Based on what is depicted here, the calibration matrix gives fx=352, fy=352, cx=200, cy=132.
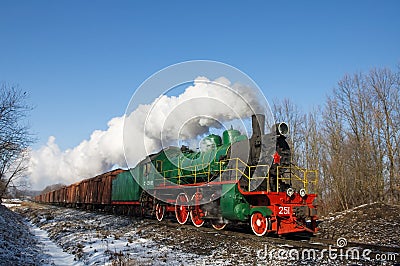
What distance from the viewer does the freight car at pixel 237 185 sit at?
42.3ft

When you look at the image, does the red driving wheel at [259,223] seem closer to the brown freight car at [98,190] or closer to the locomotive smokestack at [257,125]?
the locomotive smokestack at [257,125]

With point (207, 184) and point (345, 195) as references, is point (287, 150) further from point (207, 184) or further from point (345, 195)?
point (345, 195)

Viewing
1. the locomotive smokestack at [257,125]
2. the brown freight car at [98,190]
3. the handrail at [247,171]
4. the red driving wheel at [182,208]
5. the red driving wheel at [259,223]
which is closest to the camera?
the red driving wheel at [259,223]

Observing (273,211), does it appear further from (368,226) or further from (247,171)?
(368,226)

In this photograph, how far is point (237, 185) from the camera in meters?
13.5

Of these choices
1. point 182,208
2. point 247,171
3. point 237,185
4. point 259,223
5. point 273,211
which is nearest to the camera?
point 273,211

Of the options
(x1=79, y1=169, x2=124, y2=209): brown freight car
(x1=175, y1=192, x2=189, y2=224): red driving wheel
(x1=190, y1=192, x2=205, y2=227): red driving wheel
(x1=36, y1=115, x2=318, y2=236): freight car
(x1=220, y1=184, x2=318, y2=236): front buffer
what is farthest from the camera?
(x1=79, y1=169, x2=124, y2=209): brown freight car

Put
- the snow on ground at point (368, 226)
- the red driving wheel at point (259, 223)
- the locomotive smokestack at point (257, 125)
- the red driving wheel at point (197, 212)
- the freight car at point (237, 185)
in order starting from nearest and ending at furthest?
the red driving wheel at point (259, 223) < the freight car at point (237, 185) < the snow on ground at point (368, 226) < the locomotive smokestack at point (257, 125) < the red driving wheel at point (197, 212)

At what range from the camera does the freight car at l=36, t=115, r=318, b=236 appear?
12.9 metres

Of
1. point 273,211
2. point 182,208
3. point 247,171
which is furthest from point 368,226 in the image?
point 182,208

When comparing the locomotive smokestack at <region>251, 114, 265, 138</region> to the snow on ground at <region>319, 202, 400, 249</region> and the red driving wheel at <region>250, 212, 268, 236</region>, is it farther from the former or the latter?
the snow on ground at <region>319, 202, 400, 249</region>

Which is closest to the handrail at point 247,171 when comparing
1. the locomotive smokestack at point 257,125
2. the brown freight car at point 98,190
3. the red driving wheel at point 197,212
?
the red driving wheel at point 197,212

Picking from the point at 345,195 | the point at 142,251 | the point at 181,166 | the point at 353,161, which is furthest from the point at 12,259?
the point at 353,161

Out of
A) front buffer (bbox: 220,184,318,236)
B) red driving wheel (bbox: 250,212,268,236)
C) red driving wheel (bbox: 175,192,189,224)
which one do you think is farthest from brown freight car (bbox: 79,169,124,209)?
red driving wheel (bbox: 250,212,268,236)
